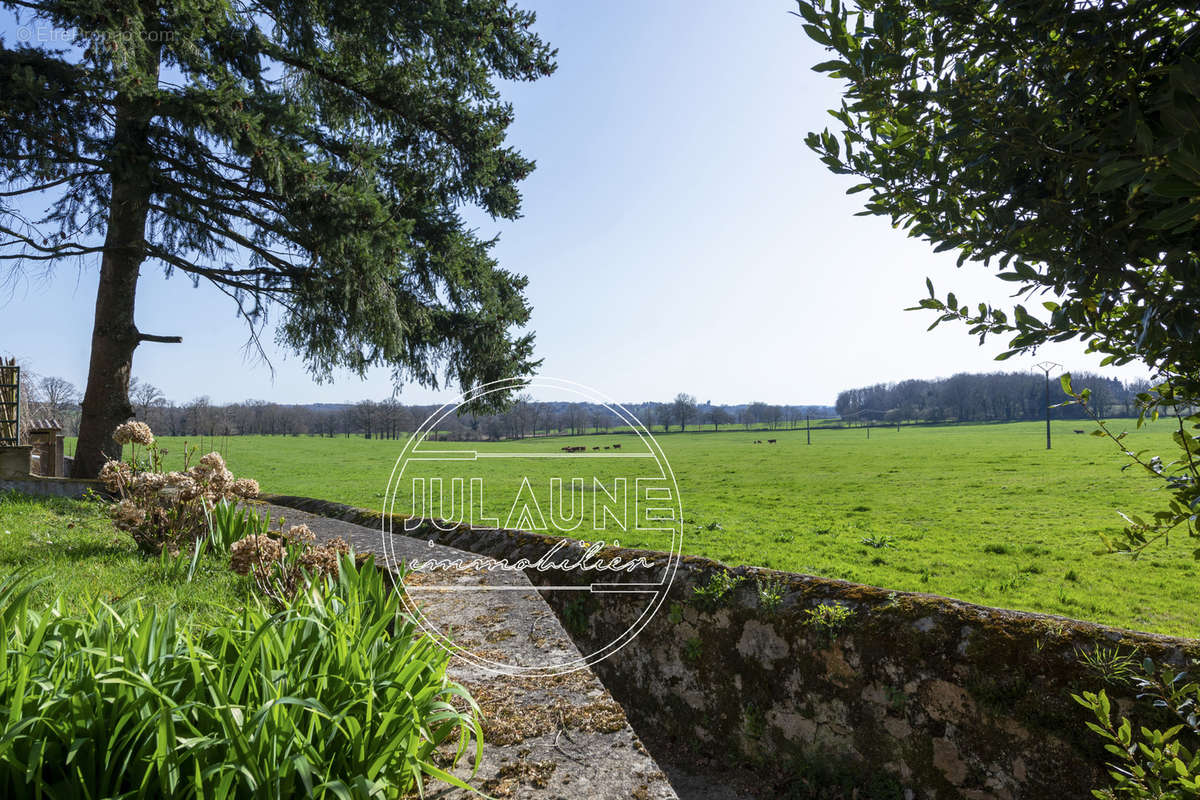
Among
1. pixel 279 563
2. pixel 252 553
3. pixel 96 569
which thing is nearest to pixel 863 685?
pixel 279 563

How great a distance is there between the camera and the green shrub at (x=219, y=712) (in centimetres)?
157

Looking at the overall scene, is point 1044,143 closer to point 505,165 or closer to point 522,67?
point 505,165

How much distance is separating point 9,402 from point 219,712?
49.3 feet

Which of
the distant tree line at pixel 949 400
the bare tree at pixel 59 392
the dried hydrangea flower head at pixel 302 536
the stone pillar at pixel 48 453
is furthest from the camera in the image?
the distant tree line at pixel 949 400

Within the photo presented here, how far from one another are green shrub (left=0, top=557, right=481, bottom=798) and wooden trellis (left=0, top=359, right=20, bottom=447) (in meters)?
13.5

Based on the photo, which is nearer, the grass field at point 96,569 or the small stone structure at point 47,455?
the grass field at point 96,569

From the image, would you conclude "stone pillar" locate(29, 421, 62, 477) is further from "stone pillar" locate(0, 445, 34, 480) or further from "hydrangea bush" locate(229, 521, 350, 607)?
"hydrangea bush" locate(229, 521, 350, 607)

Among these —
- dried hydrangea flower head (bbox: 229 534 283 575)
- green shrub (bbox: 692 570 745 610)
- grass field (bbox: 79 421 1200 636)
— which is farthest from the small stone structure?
green shrub (bbox: 692 570 745 610)

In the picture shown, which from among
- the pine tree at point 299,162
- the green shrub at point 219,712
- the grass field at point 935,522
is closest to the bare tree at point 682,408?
the grass field at point 935,522

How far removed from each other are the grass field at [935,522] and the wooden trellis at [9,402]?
3.39 metres

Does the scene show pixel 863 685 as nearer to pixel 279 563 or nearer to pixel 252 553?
pixel 279 563

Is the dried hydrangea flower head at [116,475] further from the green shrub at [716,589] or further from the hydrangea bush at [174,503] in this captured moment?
the green shrub at [716,589]

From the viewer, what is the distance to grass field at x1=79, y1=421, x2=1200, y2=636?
267 inches

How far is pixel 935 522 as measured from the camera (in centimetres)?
1209
